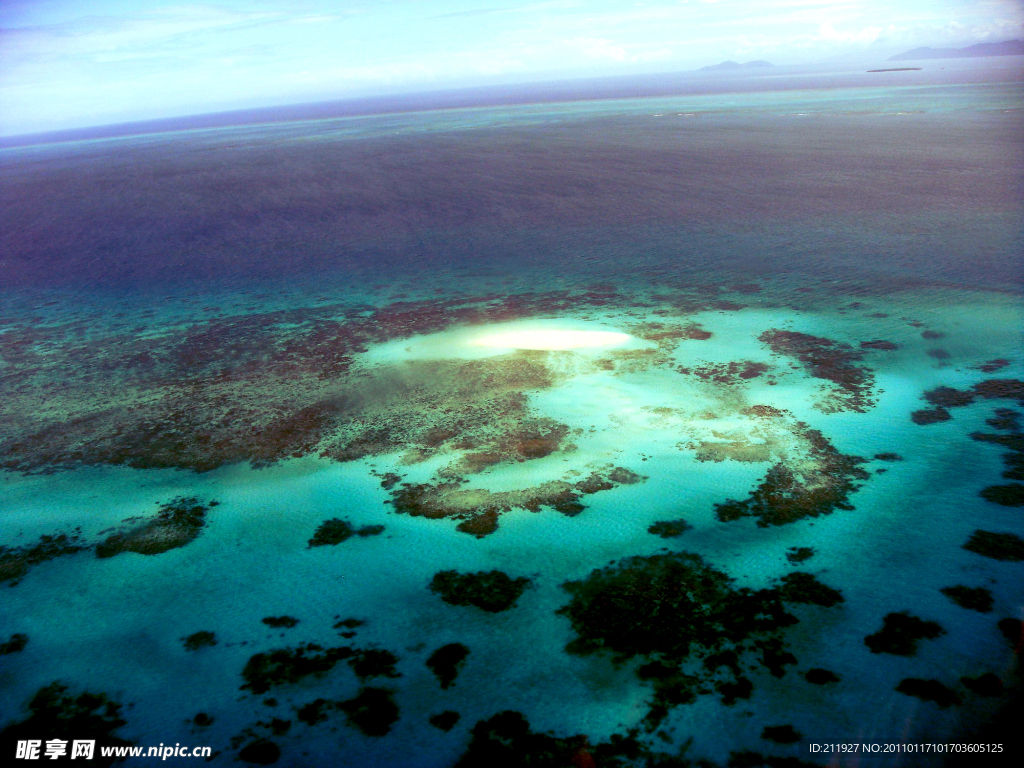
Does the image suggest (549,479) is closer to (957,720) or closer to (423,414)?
(423,414)

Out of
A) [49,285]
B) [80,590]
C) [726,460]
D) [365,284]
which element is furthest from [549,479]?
[49,285]

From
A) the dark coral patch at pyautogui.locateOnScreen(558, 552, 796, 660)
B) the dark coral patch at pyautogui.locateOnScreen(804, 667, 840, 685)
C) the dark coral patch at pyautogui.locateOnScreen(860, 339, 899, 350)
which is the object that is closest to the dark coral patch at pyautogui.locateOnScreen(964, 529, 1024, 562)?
the dark coral patch at pyautogui.locateOnScreen(558, 552, 796, 660)

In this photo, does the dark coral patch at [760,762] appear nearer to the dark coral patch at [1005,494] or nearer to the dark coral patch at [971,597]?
the dark coral patch at [971,597]

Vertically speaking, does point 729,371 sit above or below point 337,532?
above

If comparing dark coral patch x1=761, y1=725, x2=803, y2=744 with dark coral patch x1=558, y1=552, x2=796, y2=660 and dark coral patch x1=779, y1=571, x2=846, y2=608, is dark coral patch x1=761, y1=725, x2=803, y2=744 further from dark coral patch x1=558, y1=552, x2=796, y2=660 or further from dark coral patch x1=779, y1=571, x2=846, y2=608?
dark coral patch x1=779, y1=571, x2=846, y2=608

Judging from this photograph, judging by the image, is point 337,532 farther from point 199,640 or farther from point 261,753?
point 261,753

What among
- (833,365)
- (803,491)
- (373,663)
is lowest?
→ (373,663)

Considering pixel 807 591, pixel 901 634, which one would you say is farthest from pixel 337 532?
pixel 901 634
